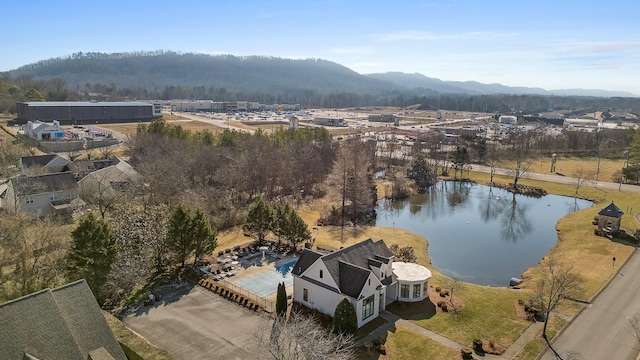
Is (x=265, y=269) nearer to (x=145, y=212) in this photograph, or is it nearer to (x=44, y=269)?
(x=145, y=212)

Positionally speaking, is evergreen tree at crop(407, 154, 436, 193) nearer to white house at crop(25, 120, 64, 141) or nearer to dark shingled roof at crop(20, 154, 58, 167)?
dark shingled roof at crop(20, 154, 58, 167)

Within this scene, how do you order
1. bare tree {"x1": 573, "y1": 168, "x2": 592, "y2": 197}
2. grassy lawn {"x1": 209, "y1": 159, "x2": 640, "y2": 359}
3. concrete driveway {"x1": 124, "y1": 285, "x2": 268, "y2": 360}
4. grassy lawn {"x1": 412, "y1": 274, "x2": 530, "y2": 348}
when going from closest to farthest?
concrete driveway {"x1": 124, "y1": 285, "x2": 268, "y2": 360} → grassy lawn {"x1": 209, "y1": 159, "x2": 640, "y2": 359} → grassy lawn {"x1": 412, "y1": 274, "x2": 530, "y2": 348} → bare tree {"x1": 573, "y1": 168, "x2": 592, "y2": 197}

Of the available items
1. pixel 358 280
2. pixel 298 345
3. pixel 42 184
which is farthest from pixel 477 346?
pixel 42 184

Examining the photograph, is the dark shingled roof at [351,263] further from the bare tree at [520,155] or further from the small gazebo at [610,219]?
the bare tree at [520,155]

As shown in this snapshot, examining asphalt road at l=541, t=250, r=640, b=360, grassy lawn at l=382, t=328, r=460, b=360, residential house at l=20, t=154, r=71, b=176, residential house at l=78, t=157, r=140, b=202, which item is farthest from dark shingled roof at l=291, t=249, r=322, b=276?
residential house at l=20, t=154, r=71, b=176

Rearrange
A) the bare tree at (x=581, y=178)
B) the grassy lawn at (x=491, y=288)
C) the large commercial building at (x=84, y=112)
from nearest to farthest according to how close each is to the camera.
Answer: the grassy lawn at (x=491, y=288)
the bare tree at (x=581, y=178)
the large commercial building at (x=84, y=112)

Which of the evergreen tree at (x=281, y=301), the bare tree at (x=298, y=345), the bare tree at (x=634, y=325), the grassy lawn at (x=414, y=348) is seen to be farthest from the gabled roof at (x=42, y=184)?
the bare tree at (x=634, y=325)
